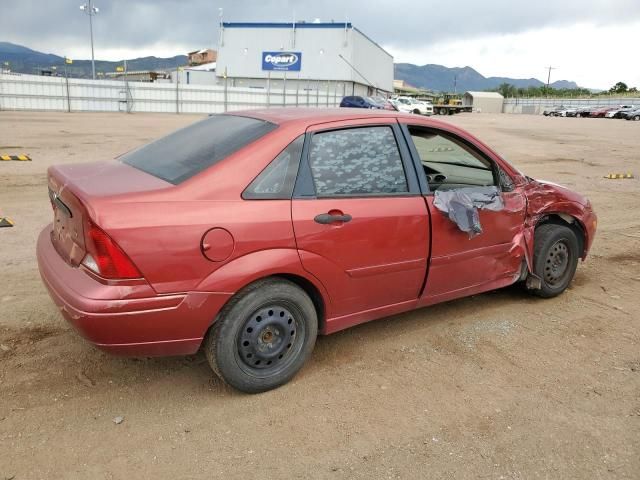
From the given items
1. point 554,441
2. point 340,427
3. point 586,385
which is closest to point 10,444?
point 340,427

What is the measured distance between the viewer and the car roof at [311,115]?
3348 mm

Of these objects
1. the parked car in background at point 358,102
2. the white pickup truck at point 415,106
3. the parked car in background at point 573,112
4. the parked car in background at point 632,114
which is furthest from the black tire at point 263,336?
the parked car in background at point 573,112

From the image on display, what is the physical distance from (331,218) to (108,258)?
1245 mm

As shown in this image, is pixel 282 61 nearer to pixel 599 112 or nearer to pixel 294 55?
pixel 294 55

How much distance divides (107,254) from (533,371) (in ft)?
8.84

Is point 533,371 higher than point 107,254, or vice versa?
point 107,254

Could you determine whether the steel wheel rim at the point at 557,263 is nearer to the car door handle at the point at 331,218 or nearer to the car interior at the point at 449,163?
the car interior at the point at 449,163

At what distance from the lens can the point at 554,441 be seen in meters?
2.80

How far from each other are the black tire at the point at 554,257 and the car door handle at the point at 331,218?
2071mm

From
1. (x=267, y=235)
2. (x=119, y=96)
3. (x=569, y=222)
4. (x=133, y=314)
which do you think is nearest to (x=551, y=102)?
(x=119, y=96)

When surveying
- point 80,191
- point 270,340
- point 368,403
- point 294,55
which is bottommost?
point 368,403

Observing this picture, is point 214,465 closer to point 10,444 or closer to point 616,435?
point 10,444

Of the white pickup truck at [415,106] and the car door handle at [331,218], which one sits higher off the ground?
the white pickup truck at [415,106]

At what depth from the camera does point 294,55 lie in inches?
2141
